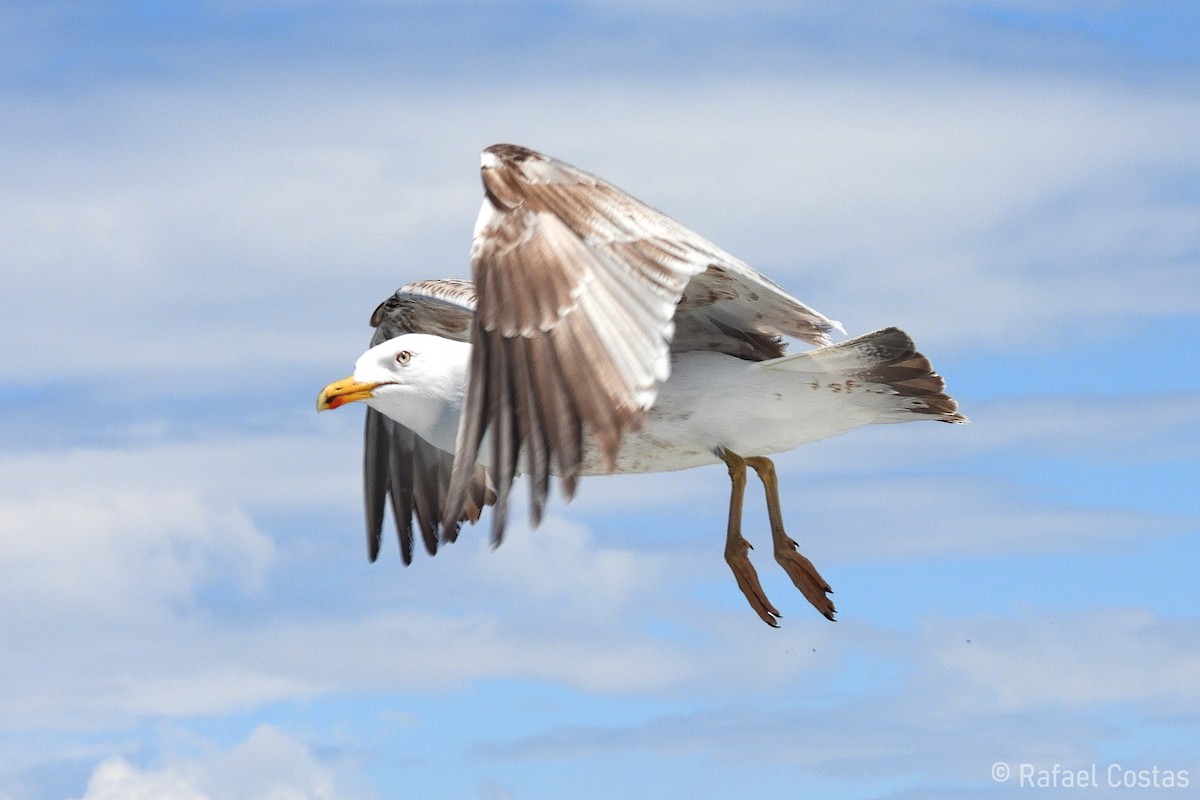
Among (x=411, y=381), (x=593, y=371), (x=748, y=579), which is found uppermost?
(x=411, y=381)

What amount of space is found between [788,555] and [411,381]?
3233 mm

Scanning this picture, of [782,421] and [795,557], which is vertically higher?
[782,421]

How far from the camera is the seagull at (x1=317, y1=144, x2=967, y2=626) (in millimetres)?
9398

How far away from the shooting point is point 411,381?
40.7 feet

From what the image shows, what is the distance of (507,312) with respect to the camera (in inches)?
384

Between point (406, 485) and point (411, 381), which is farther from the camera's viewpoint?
point (406, 485)

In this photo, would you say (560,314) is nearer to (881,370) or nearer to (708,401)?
(708,401)

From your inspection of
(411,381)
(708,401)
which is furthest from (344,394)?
(708,401)

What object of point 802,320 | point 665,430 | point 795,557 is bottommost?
point 795,557

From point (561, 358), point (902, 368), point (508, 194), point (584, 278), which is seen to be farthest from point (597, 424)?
point (902, 368)

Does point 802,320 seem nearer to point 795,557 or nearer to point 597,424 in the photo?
point 795,557

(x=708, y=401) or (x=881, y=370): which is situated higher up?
(x=881, y=370)

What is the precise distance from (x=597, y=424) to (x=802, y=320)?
12.0 feet

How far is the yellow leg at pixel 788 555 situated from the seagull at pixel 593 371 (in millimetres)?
12
